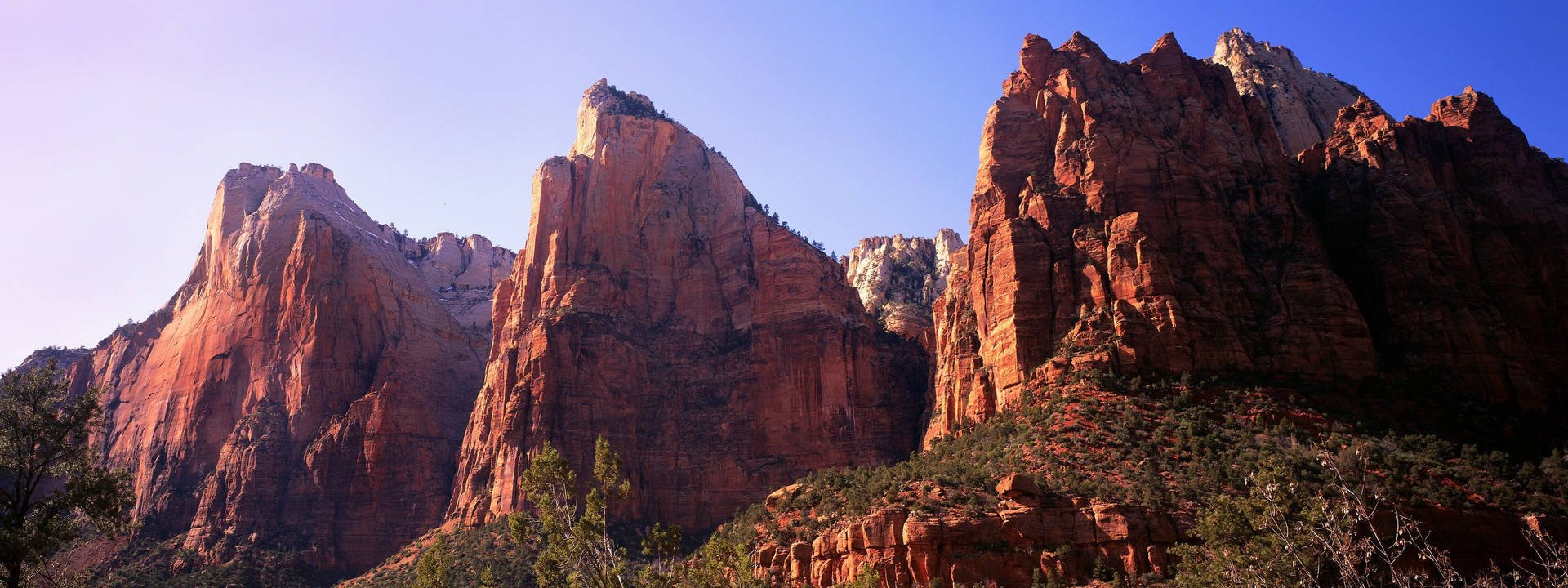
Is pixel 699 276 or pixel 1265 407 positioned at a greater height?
pixel 699 276

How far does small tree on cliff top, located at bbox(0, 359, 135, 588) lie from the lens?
23984 mm

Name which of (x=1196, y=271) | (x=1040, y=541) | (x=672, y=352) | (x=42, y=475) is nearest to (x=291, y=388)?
(x=672, y=352)

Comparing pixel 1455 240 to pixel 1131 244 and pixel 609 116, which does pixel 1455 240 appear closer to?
pixel 1131 244

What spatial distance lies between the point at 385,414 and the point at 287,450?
10073 millimetres

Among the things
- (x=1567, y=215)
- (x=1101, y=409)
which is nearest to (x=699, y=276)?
(x=1101, y=409)

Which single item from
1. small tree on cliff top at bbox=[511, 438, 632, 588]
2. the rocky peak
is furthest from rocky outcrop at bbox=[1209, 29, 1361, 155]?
small tree on cliff top at bbox=[511, 438, 632, 588]

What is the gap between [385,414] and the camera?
95125 mm

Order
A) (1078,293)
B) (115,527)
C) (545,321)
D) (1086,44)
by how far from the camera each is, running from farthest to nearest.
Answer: (545,321)
(1086,44)
(1078,293)
(115,527)

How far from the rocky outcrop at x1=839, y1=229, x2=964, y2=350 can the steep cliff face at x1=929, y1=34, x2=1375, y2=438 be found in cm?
3215

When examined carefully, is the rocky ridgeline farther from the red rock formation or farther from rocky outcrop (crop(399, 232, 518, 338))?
rocky outcrop (crop(399, 232, 518, 338))

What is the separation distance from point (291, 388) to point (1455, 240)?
98.8 metres

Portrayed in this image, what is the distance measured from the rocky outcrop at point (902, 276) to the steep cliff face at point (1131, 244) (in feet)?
105

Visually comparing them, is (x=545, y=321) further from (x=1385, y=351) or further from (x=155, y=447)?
(x=1385, y=351)

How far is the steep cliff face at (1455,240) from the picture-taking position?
54.8m
